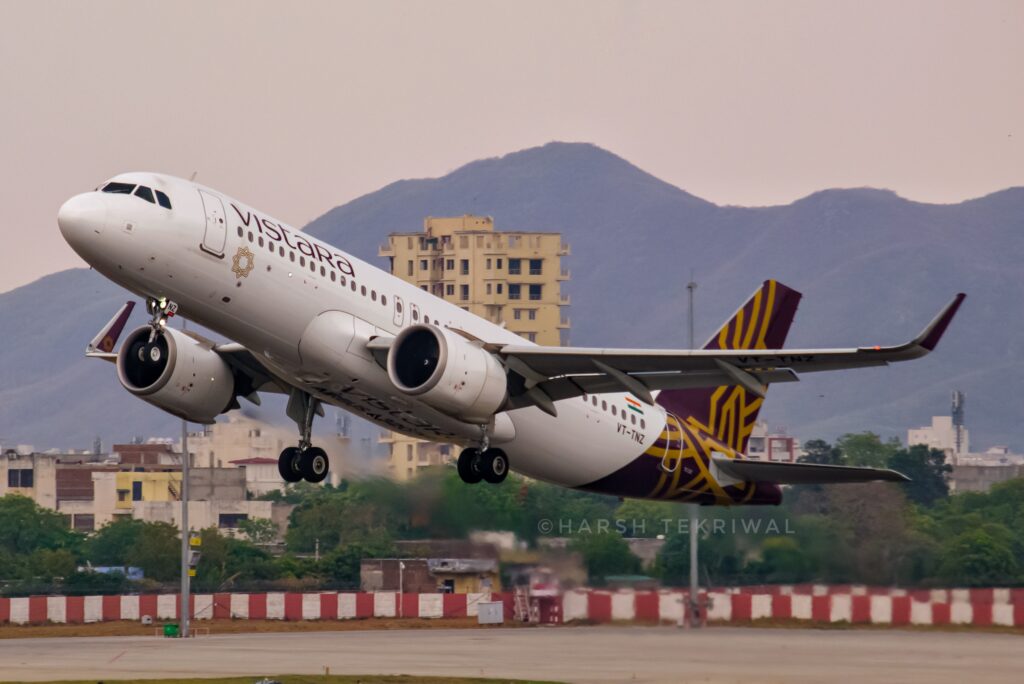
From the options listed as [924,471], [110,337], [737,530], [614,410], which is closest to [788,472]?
[614,410]

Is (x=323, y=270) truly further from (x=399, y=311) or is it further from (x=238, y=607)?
(x=238, y=607)

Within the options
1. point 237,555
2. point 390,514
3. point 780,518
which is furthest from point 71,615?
point 780,518

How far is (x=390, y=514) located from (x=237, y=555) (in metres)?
28.1

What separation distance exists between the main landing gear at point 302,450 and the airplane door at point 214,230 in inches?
317

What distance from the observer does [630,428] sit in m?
44.8

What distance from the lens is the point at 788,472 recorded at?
46656 mm

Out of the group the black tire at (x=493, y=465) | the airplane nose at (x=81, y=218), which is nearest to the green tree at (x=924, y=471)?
the black tire at (x=493, y=465)

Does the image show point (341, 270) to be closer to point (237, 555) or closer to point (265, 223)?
point (265, 223)

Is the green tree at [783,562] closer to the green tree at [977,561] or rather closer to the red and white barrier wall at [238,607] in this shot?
the green tree at [977,561]

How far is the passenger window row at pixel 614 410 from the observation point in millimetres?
43812

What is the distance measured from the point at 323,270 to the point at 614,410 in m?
10.6

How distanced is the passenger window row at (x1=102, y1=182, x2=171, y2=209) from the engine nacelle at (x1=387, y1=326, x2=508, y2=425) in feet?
19.1

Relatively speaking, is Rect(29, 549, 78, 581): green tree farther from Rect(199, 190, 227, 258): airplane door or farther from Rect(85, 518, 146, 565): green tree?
Rect(199, 190, 227, 258): airplane door

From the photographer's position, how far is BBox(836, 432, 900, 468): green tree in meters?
108
